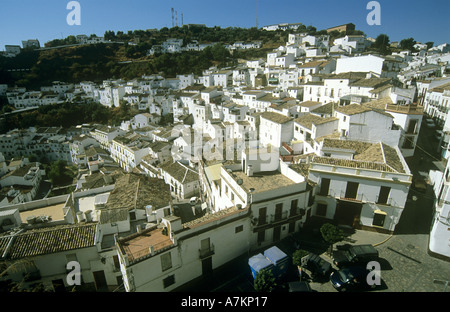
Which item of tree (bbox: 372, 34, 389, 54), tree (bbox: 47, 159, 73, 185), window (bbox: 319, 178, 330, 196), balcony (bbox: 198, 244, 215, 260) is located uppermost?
tree (bbox: 372, 34, 389, 54)

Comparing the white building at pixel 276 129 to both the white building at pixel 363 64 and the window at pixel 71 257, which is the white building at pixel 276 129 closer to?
the white building at pixel 363 64

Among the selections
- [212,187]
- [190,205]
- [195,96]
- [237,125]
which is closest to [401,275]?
[212,187]

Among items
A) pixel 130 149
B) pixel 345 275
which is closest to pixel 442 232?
pixel 345 275

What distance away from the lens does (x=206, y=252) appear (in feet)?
43.2

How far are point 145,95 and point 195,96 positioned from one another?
2297 centimetres

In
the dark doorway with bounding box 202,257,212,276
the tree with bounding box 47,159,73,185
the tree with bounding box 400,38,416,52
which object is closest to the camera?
the dark doorway with bounding box 202,257,212,276

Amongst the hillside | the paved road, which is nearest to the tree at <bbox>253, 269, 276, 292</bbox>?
the paved road

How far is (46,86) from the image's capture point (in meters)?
90.4

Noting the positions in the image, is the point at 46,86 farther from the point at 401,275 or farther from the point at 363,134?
the point at 401,275

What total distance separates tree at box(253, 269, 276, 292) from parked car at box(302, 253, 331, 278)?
95.4 inches

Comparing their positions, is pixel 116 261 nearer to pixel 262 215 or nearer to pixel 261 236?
pixel 261 236

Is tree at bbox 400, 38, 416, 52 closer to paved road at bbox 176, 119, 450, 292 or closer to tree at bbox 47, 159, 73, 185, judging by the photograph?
paved road at bbox 176, 119, 450, 292

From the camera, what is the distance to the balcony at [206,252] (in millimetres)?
13023

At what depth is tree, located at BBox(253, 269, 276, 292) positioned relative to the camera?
11.0m
